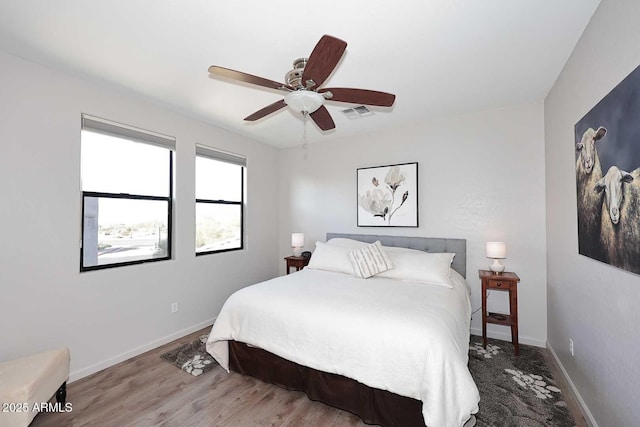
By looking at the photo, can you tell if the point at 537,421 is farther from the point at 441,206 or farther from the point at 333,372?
the point at 441,206

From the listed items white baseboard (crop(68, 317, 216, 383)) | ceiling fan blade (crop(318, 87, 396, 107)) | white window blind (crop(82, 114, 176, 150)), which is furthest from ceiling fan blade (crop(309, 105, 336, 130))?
white baseboard (crop(68, 317, 216, 383))

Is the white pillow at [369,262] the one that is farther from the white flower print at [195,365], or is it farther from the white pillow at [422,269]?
the white flower print at [195,365]

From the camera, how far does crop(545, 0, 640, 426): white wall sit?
4.54 feet

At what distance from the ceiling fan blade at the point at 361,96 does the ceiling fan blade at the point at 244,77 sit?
11.8 inches

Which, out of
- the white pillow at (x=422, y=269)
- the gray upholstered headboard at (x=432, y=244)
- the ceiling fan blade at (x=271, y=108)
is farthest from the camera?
the gray upholstered headboard at (x=432, y=244)

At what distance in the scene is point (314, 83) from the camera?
1.73m

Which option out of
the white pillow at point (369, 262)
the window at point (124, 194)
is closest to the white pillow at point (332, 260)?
the white pillow at point (369, 262)

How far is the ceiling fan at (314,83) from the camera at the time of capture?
57.9 inches

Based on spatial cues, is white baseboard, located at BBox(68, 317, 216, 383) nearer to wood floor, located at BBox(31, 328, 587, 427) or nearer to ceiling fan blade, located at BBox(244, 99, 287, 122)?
wood floor, located at BBox(31, 328, 587, 427)

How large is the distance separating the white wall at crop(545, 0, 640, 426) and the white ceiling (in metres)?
0.22

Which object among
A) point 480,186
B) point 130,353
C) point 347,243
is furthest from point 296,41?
point 130,353

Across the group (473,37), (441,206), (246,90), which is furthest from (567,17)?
(246,90)

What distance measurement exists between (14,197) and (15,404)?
1454 millimetres

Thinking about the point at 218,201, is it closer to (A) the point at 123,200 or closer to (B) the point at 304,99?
(A) the point at 123,200
